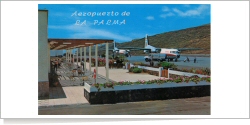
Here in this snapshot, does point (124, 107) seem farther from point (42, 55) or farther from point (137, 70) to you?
point (137, 70)

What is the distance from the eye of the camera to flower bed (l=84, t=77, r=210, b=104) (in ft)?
28.1

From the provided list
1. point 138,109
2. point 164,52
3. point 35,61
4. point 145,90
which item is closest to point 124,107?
point 138,109

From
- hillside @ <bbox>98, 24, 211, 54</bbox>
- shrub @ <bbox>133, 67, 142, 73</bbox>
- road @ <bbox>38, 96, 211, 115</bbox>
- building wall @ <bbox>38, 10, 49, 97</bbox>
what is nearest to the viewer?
road @ <bbox>38, 96, 211, 115</bbox>

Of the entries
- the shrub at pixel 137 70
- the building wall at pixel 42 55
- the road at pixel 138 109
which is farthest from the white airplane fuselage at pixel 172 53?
the building wall at pixel 42 55

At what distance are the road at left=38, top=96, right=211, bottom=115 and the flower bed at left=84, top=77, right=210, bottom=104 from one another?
0.22m

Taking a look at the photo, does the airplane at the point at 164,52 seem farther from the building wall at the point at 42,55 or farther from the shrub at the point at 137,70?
the building wall at the point at 42,55

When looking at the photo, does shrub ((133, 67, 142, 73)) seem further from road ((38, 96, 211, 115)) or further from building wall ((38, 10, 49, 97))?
building wall ((38, 10, 49, 97))

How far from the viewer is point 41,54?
30.1 ft

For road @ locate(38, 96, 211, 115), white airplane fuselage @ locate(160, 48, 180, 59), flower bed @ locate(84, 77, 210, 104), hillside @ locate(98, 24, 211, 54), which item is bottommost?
road @ locate(38, 96, 211, 115)

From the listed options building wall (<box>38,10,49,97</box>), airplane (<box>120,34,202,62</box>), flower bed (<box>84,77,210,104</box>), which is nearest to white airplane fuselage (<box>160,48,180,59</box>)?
airplane (<box>120,34,202,62</box>)

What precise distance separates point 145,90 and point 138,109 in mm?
957

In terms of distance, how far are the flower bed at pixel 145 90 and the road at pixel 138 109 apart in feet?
0.71

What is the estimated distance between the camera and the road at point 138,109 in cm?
795

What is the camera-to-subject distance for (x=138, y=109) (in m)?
8.22
